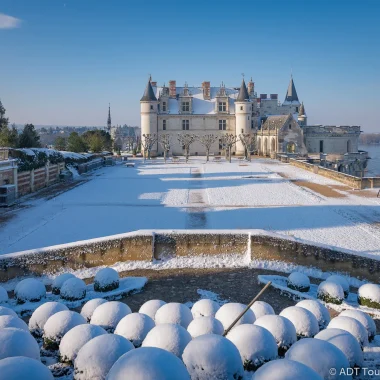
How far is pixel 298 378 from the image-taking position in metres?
4.89

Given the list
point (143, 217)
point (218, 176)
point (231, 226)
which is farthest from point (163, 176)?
point (231, 226)

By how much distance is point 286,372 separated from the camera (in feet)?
16.3

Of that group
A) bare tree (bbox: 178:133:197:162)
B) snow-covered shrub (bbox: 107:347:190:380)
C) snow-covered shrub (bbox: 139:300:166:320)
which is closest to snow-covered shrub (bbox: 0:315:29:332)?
snow-covered shrub (bbox: 139:300:166:320)

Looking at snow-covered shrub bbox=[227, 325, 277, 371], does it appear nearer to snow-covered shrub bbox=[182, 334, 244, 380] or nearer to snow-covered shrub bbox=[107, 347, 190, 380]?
snow-covered shrub bbox=[182, 334, 244, 380]

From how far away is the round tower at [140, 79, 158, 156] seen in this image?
5819 cm

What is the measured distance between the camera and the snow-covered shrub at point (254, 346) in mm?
6617

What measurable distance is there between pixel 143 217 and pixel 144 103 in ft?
134

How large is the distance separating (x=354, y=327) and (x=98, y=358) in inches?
175

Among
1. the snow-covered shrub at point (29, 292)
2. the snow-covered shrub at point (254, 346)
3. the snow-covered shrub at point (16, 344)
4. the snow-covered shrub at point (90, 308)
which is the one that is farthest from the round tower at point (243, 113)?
the snow-covered shrub at point (16, 344)

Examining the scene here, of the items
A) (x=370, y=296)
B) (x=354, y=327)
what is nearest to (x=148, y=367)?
(x=354, y=327)

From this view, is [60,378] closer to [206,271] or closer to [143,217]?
[206,271]

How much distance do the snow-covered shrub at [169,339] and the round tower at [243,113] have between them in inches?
2090

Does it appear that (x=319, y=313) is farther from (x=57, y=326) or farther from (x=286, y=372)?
(x=57, y=326)

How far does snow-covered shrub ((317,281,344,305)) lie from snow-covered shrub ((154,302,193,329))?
3890mm
